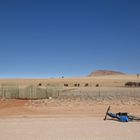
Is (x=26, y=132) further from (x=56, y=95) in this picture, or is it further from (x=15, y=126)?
(x=56, y=95)

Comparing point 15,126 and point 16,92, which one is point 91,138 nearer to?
point 15,126

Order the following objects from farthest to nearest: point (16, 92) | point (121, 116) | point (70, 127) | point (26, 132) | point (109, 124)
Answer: point (16, 92)
point (121, 116)
point (109, 124)
point (70, 127)
point (26, 132)

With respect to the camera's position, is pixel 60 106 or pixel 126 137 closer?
pixel 126 137

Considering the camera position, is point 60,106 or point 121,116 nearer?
point 121,116

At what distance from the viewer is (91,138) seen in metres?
15.6

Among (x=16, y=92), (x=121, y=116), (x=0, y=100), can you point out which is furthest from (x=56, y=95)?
(x=121, y=116)

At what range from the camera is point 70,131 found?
17.5 metres

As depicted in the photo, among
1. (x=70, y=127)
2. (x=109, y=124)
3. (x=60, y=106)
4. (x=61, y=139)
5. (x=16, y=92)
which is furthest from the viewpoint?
(x=16, y=92)

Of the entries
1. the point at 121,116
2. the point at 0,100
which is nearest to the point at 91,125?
the point at 121,116

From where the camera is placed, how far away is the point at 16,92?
43.0 m

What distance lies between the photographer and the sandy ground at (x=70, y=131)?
15906 millimetres

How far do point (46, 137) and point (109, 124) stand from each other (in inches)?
214

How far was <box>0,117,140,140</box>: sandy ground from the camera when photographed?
1591 centimetres

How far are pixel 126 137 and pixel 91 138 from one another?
1.61 metres
